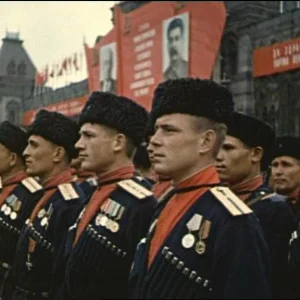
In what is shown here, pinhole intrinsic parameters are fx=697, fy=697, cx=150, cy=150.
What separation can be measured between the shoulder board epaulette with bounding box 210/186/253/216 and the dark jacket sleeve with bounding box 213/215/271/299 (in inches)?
1.3

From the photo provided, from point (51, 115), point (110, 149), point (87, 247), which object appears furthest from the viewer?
point (51, 115)

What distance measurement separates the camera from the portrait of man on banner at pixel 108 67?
3056 centimetres

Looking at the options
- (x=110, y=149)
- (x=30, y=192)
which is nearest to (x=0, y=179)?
(x=30, y=192)

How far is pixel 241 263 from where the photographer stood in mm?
2551

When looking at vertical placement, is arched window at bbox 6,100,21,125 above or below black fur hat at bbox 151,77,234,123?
above

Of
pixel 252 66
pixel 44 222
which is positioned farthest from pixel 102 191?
pixel 252 66

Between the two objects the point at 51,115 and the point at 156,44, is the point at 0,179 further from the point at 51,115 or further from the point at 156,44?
the point at 156,44

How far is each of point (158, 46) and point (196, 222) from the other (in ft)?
81.4

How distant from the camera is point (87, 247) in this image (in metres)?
3.62

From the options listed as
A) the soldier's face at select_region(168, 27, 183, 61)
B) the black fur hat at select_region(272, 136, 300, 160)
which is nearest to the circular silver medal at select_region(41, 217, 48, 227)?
the black fur hat at select_region(272, 136, 300, 160)

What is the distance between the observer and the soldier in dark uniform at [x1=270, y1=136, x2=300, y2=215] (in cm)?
553

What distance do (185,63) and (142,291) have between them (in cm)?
2324

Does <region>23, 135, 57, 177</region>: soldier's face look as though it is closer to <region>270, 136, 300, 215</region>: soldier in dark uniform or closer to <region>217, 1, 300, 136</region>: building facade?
<region>270, 136, 300, 215</region>: soldier in dark uniform

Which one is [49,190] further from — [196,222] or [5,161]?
[196,222]
